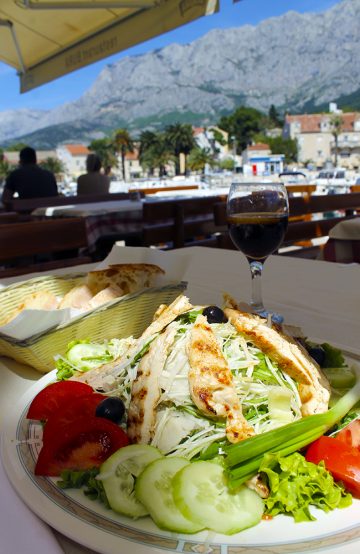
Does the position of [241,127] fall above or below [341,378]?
above

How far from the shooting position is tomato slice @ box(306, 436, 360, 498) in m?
0.61

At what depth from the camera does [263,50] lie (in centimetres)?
14325

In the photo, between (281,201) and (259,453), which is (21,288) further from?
(259,453)

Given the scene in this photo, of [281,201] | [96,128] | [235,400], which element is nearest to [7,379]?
[235,400]

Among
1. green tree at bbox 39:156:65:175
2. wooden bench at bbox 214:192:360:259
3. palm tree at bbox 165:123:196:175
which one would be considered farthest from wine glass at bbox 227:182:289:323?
green tree at bbox 39:156:65:175

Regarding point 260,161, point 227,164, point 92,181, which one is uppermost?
point 260,161

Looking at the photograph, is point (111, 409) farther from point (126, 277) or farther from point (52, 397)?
point (126, 277)

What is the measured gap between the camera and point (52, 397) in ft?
2.70

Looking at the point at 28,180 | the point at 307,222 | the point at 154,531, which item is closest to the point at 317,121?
the point at 28,180

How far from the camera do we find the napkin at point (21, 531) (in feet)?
1.76

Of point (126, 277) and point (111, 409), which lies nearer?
point (111, 409)

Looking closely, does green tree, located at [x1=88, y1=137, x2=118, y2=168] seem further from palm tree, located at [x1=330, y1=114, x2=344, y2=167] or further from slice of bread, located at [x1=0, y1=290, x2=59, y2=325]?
slice of bread, located at [x1=0, y1=290, x2=59, y2=325]

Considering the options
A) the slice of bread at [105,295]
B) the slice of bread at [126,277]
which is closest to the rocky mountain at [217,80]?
the slice of bread at [126,277]

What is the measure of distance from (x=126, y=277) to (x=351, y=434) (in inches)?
33.6
